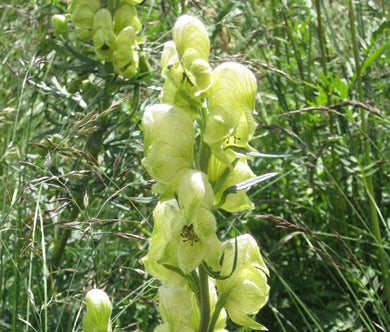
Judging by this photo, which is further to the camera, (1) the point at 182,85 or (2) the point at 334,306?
(2) the point at 334,306

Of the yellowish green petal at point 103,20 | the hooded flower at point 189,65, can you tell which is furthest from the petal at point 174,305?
the yellowish green petal at point 103,20

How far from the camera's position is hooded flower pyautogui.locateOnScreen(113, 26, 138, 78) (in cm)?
206

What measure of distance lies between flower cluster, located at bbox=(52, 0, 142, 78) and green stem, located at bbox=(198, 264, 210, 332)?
3.82ft

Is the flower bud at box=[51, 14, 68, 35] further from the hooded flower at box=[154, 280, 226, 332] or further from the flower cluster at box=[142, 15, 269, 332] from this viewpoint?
the hooded flower at box=[154, 280, 226, 332]

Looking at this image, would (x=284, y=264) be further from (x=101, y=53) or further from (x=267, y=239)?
(x=101, y=53)

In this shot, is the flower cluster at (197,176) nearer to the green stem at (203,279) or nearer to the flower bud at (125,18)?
the green stem at (203,279)

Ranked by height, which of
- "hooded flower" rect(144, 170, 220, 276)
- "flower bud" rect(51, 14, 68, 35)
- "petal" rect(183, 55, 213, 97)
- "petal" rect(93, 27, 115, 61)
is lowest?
"hooded flower" rect(144, 170, 220, 276)

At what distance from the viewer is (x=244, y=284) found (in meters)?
1.15

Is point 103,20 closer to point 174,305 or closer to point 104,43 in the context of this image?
point 104,43

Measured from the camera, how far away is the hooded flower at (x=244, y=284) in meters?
1.15

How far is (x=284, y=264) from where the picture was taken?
2.24 m

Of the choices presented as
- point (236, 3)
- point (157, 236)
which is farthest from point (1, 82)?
point (157, 236)

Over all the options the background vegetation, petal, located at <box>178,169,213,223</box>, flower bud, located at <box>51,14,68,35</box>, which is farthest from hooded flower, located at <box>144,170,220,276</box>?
flower bud, located at <box>51,14,68,35</box>

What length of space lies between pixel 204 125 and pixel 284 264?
1.27 m
